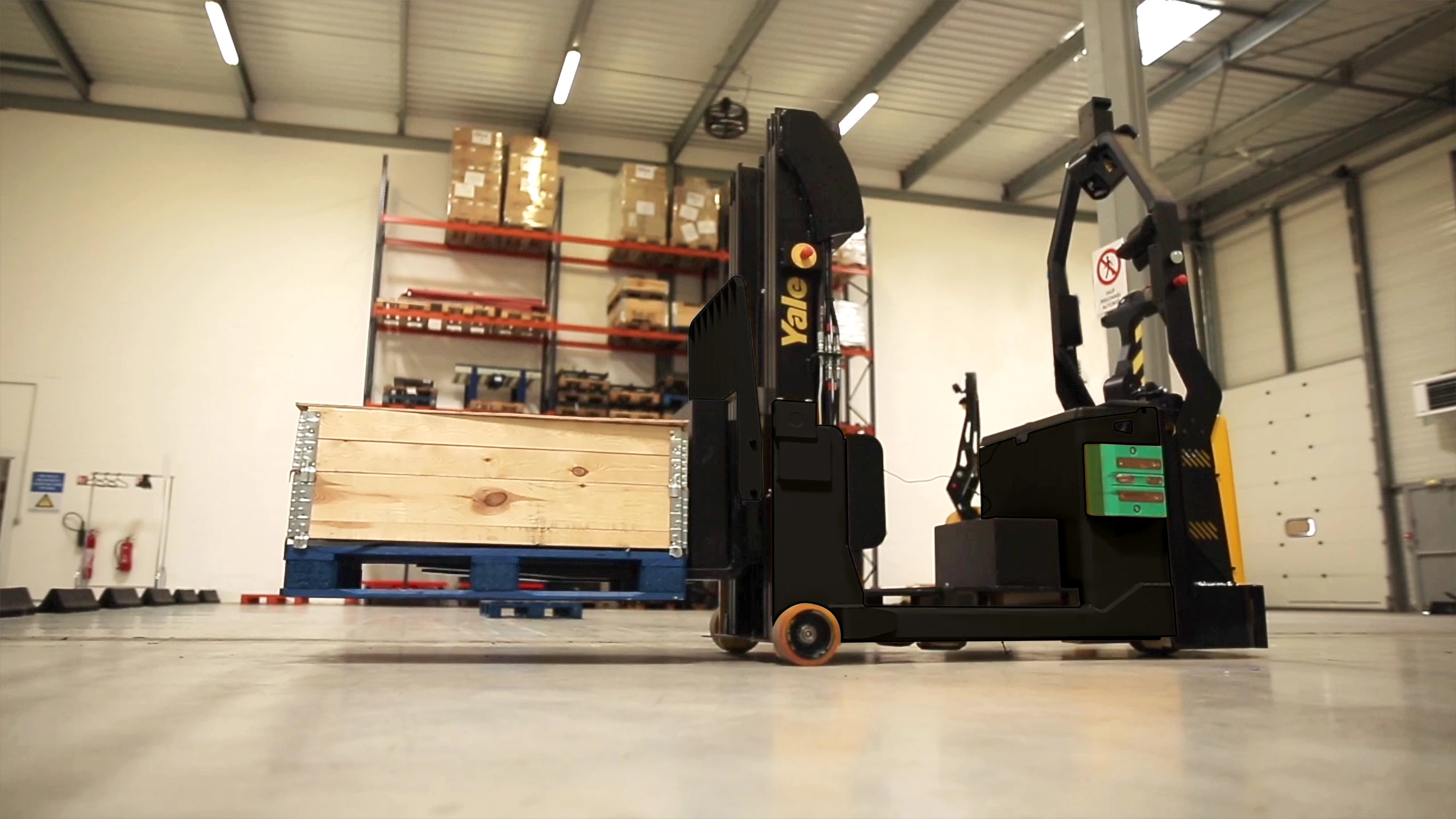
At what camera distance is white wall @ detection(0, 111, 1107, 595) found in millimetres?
11695

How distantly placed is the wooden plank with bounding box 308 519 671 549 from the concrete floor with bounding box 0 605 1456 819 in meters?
0.48

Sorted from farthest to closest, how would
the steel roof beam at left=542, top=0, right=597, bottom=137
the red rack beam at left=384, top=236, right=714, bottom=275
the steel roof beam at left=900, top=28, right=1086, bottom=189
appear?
the red rack beam at left=384, top=236, right=714, bottom=275 < the steel roof beam at left=900, top=28, right=1086, bottom=189 < the steel roof beam at left=542, top=0, right=597, bottom=137

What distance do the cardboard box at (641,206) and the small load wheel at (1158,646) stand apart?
9.57 meters

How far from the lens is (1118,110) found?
748 centimetres

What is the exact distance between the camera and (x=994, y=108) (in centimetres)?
1332

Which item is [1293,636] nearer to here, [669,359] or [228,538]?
[669,359]

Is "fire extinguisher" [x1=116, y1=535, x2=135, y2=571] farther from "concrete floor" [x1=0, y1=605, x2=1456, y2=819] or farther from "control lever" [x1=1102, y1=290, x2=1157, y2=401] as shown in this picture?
"control lever" [x1=1102, y1=290, x2=1157, y2=401]

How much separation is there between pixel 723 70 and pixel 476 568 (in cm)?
996

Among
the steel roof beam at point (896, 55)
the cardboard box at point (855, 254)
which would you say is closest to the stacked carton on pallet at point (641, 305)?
the cardboard box at point (855, 254)

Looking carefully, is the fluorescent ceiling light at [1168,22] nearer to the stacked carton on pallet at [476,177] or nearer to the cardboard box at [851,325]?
the cardboard box at [851,325]

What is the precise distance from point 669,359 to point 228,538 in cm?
601

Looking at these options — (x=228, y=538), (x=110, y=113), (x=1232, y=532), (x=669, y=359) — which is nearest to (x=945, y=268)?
(x=669, y=359)

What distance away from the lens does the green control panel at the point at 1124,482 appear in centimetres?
401

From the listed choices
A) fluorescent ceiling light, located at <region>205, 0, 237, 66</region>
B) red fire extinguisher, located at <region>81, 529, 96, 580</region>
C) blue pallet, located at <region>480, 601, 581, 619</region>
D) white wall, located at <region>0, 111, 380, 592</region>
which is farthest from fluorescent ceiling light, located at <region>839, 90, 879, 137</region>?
red fire extinguisher, located at <region>81, 529, 96, 580</region>
